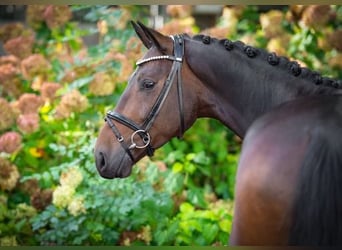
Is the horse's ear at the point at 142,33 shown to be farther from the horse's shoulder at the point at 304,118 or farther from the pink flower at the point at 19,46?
the pink flower at the point at 19,46

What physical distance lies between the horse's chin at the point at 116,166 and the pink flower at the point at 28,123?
1.36m

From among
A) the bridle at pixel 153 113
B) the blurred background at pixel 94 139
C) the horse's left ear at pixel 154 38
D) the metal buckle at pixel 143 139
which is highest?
the horse's left ear at pixel 154 38

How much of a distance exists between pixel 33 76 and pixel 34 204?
32.6 inches

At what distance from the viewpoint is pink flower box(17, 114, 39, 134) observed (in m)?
3.29

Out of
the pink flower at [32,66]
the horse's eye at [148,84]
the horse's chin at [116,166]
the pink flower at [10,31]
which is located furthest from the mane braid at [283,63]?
the pink flower at [10,31]

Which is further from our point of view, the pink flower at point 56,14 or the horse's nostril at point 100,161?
the pink flower at point 56,14

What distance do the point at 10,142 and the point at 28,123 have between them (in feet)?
0.49

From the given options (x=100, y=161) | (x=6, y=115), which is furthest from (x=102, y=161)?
(x=6, y=115)

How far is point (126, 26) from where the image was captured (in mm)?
3822

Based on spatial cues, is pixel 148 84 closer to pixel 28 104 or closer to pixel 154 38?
pixel 154 38

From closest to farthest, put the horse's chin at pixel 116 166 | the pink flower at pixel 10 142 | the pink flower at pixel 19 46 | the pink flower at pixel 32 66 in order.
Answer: the horse's chin at pixel 116 166, the pink flower at pixel 10 142, the pink flower at pixel 32 66, the pink flower at pixel 19 46

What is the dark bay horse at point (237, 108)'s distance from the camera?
1.53m

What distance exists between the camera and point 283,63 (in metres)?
1.96

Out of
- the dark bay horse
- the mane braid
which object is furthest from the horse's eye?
the mane braid
